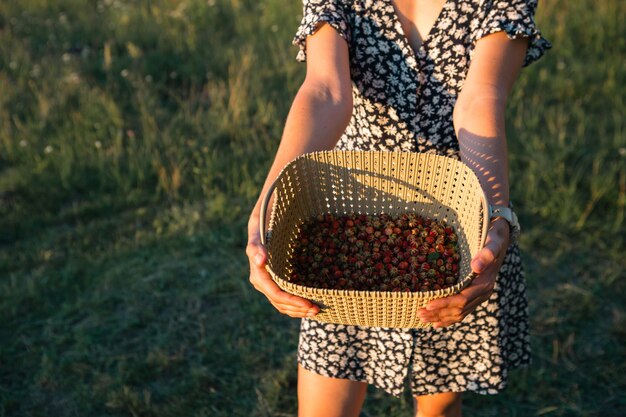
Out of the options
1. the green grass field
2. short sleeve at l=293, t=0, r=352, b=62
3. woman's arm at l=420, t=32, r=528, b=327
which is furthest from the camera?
the green grass field

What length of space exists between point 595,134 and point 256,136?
2032mm

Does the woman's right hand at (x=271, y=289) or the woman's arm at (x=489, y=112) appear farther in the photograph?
the woman's arm at (x=489, y=112)

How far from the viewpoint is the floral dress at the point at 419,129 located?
6.20 feet

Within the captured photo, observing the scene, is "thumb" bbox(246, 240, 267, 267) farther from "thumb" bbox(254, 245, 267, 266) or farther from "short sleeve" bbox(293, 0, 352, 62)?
"short sleeve" bbox(293, 0, 352, 62)

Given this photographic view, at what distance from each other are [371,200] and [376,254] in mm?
222

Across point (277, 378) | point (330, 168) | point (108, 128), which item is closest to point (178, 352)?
point (277, 378)

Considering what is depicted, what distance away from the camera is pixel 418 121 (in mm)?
1960

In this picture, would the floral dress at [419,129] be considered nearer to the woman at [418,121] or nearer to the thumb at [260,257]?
the woman at [418,121]

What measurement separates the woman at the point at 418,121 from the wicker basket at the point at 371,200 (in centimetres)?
6

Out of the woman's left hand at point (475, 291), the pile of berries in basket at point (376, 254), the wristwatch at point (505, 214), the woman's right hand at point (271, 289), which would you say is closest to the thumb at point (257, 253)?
the woman's right hand at point (271, 289)

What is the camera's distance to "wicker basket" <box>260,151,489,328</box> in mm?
1499

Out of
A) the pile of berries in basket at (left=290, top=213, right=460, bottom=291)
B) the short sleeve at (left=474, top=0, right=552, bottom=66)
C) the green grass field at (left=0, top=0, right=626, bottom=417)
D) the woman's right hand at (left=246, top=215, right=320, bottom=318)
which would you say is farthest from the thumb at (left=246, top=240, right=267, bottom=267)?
the green grass field at (left=0, top=0, right=626, bottom=417)

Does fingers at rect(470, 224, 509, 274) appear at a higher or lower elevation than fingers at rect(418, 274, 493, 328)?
higher

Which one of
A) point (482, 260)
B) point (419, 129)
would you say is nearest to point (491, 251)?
point (482, 260)
